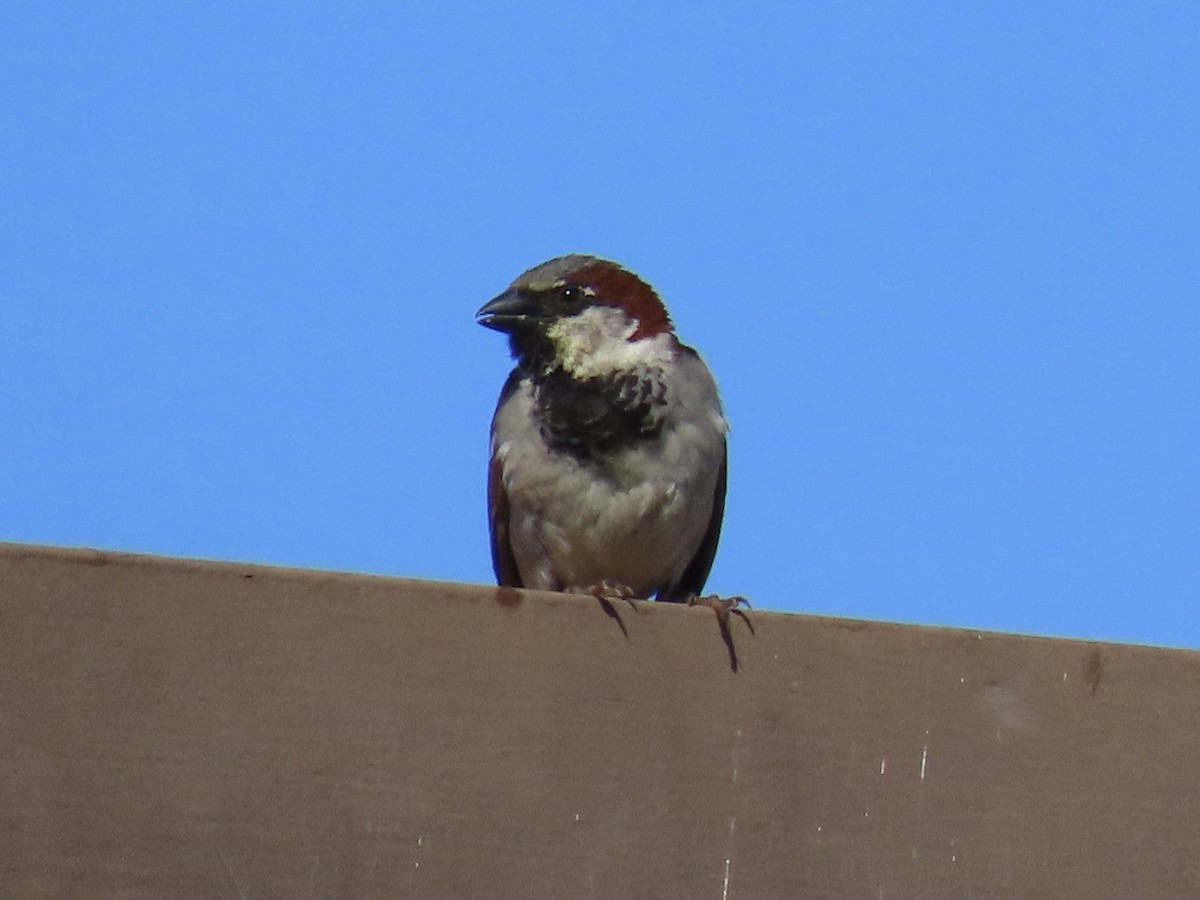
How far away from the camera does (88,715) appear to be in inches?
71.1

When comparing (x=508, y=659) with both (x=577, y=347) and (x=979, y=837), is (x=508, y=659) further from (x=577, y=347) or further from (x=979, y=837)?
(x=577, y=347)

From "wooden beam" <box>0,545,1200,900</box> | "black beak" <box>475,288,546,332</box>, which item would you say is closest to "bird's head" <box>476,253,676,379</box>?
"black beak" <box>475,288,546,332</box>

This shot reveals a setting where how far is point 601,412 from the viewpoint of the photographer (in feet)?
11.5

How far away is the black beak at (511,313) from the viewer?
147 inches

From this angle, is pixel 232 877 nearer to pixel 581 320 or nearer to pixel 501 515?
pixel 501 515

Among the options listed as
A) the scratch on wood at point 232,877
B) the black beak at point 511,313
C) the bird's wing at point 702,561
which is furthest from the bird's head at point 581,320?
the scratch on wood at point 232,877

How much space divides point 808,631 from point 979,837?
292mm

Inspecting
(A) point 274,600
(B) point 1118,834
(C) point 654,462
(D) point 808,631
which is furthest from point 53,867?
(C) point 654,462

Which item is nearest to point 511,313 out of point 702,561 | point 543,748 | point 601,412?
point 601,412

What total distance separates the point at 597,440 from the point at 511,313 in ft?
1.33

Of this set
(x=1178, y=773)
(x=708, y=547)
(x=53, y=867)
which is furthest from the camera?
(x=708, y=547)

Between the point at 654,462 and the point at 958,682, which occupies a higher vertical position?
the point at 654,462

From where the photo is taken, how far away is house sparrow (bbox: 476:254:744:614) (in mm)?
3516

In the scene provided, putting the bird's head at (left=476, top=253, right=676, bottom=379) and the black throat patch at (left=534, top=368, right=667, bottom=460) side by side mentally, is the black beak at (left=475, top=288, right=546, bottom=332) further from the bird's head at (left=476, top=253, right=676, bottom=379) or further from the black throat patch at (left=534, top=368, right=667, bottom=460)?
the black throat patch at (left=534, top=368, right=667, bottom=460)
